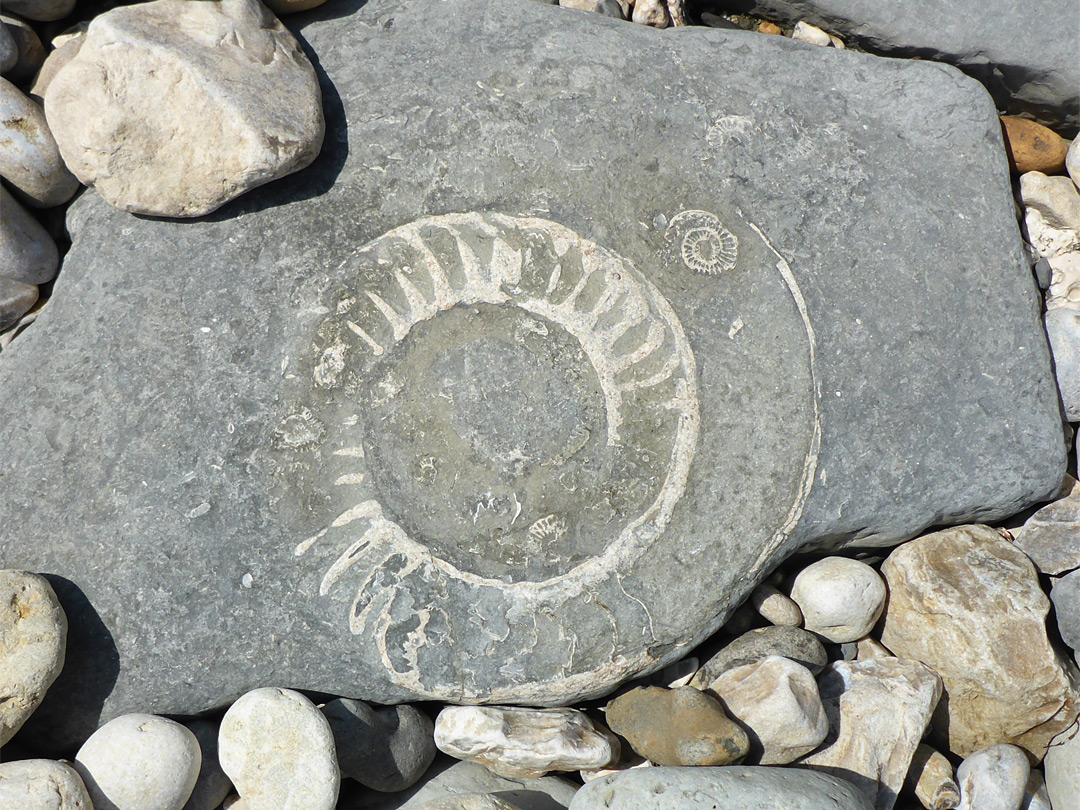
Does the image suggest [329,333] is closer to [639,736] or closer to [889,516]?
[639,736]

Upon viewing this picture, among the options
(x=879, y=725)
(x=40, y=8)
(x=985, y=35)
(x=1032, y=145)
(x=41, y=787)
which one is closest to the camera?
(x=41, y=787)

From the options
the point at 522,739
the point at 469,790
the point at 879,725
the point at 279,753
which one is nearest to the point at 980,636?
the point at 879,725

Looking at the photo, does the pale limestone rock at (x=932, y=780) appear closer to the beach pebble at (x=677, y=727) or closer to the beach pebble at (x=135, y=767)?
the beach pebble at (x=677, y=727)

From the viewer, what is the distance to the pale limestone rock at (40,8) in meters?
2.17

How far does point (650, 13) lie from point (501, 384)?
1.34 meters

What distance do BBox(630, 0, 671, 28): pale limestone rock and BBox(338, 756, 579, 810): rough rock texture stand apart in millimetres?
2172

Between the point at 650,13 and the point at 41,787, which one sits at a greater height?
the point at 650,13

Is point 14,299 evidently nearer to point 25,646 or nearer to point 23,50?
point 23,50

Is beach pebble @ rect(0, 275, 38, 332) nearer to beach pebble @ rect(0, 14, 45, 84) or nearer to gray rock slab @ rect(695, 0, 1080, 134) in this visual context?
beach pebble @ rect(0, 14, 45, 84)

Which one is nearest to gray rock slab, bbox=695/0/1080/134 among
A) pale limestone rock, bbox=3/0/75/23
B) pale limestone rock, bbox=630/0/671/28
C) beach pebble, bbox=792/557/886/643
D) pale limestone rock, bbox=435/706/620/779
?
pale limestone rock, bbox=630/0/671/28

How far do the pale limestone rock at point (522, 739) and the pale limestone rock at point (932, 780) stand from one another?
31.0 inches

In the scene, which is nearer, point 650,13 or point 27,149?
point 27,149

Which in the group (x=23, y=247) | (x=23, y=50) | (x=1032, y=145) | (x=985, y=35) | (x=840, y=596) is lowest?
(x=840, y=596)

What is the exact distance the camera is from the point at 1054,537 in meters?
2.28
